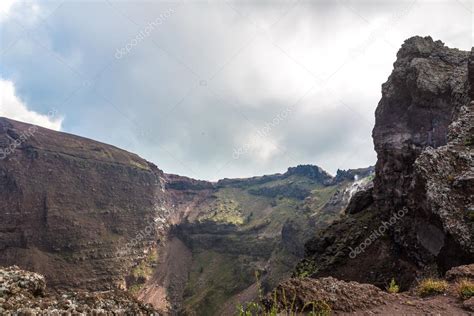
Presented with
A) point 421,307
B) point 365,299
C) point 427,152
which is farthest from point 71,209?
point 421,307

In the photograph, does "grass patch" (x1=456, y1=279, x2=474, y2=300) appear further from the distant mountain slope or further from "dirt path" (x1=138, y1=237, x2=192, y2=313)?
"dirt path" (x1=138, y1=237, x2=192, y2=313)

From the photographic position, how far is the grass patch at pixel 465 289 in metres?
11.3

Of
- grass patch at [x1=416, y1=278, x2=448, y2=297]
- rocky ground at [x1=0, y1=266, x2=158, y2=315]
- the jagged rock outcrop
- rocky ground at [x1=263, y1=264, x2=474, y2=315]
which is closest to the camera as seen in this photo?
rocky ground at [x1=0, y1=266, x2=158, y2=315]

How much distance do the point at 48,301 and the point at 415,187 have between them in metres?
22.5

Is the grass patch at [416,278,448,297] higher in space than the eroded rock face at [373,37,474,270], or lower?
lower

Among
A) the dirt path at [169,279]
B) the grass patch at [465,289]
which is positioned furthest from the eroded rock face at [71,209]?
the grass patch at [465,289]

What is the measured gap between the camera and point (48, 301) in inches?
300

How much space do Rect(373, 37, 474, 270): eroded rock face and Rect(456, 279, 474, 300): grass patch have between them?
5.92 meters

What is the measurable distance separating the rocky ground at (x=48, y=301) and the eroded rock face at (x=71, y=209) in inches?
4294

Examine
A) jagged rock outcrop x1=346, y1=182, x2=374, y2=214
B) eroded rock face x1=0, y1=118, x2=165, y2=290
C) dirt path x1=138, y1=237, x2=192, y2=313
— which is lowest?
dirt path x1=138, y1=237, x2=192, y2=313

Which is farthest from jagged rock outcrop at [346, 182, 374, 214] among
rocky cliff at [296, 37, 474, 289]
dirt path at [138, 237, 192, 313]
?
dirt path at [138, 237, 192, 313]

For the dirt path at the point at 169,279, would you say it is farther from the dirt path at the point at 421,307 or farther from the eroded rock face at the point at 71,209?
the dirt path at the point at 421,307

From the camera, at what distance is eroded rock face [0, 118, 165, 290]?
356 feet

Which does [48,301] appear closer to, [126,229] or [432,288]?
[432,288]
